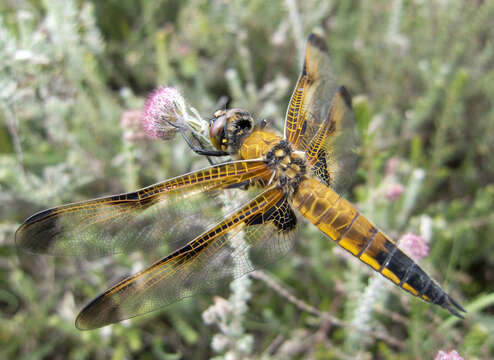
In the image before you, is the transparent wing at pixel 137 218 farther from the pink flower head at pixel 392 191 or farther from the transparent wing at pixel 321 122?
the pink flower head at pixel 392 191

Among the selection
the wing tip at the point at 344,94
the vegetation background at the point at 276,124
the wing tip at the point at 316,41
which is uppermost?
the wing tip at the point at 316,41

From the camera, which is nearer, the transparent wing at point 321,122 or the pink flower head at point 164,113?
the pink flower head at point 164,113

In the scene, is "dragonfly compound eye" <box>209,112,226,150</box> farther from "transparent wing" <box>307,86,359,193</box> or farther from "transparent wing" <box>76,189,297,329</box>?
"transparent wing" <box>307,86,359,193</box>

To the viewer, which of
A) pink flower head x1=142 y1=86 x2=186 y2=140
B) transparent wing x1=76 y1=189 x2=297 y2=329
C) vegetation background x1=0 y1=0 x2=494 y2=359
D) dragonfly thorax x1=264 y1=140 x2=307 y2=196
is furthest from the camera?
vegetation background x1=0 y1=0 x2=494 y2=359

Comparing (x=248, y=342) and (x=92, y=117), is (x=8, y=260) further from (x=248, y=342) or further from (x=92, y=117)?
(x=248, y=342)

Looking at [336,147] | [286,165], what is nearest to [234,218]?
[286,165]

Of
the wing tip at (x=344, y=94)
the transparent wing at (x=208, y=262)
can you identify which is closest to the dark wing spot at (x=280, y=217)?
the transparent wing at (x=208, y=262)

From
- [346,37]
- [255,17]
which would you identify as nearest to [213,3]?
[255,17]

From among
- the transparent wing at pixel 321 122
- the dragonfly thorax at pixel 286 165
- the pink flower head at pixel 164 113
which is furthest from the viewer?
the transparent wing at pixel 321 122

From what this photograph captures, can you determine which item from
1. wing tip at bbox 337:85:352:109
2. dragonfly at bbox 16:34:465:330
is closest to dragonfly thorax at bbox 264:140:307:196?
dragonfly at bbox 16:34:465:330
